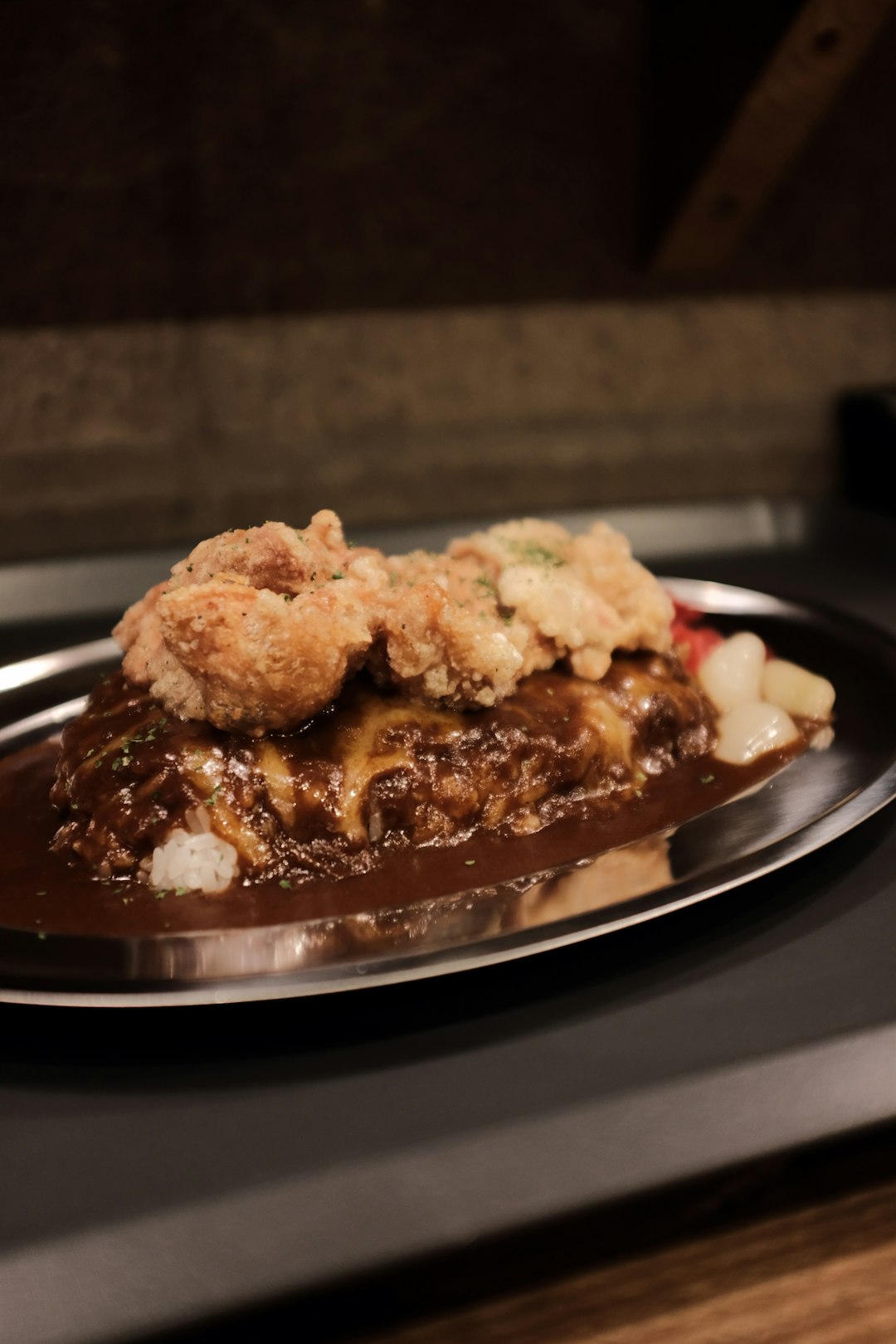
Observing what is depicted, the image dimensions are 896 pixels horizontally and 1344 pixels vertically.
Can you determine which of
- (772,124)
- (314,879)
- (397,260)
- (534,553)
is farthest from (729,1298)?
(397,260)

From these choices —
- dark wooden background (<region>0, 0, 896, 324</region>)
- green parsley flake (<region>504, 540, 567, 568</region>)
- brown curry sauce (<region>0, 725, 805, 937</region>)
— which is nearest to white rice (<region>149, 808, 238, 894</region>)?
brown curry sauce (<region>0, 725, 805, 937</region>)

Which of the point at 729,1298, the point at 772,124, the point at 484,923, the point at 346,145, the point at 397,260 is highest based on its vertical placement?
the point at 772,124

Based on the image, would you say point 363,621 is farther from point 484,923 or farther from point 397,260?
point 397,260

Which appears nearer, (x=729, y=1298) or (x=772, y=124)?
(x=729, y=1298)

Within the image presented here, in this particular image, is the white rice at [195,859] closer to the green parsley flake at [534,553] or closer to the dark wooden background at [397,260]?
the green parsley flake at [534,553]

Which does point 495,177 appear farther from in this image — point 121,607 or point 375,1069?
point 375,1069

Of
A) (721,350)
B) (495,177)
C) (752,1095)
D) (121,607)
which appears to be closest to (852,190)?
(721,350)
